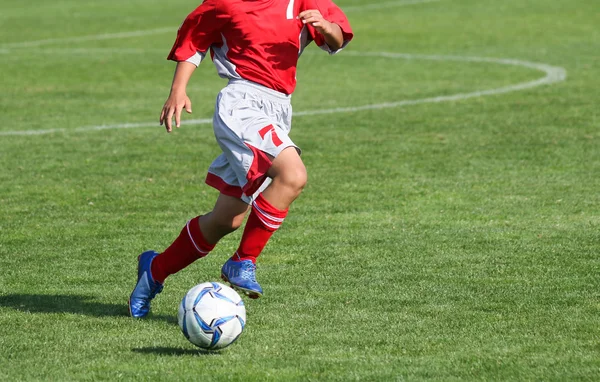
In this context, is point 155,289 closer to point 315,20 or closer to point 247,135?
point 247,135

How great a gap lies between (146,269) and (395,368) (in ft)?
5.65

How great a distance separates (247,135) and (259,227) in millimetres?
462

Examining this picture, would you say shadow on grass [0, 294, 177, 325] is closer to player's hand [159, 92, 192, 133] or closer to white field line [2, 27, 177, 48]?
player's hand [159, 92, 192, 133]

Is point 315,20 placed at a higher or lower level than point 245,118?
higher

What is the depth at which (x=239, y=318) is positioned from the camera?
16.7 feet

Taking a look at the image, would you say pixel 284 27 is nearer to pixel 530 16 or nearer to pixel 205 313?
pixel 205 313

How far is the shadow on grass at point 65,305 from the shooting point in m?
5.81

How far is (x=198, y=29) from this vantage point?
5.84 metres

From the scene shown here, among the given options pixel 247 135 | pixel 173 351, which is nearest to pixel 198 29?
pixel 247 135

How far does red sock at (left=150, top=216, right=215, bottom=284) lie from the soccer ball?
0.63 m

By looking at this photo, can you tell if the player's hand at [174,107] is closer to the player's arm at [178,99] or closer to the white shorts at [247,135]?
the player's arm at [178,99]

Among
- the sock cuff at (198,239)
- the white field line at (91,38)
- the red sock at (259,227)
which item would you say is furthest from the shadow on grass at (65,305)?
the white field line at (91,38)

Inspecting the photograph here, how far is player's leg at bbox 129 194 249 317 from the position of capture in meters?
5.74

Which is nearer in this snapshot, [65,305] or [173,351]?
[173,351]
